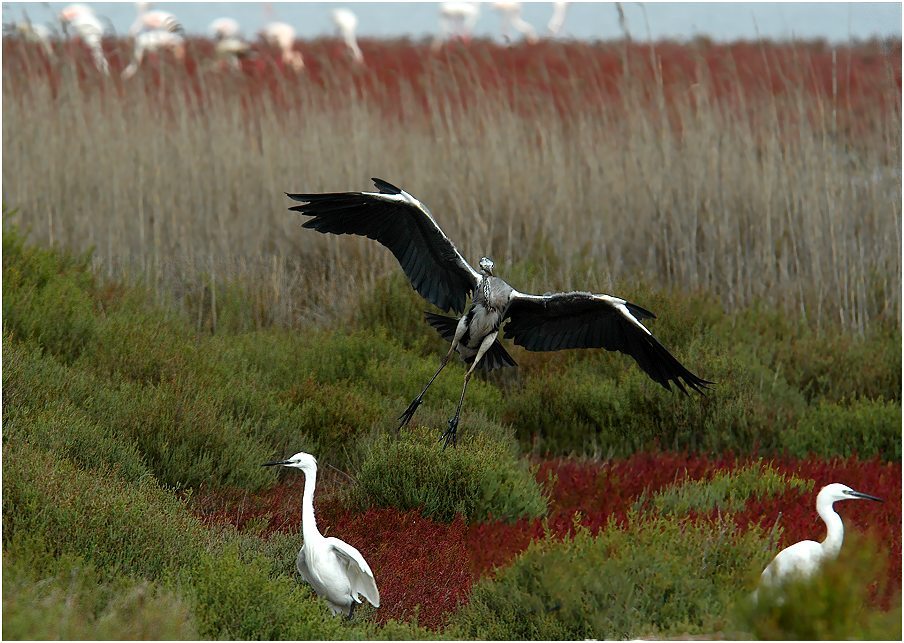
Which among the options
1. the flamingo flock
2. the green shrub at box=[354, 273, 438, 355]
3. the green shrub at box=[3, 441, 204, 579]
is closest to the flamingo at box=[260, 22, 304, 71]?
the flamingo flock

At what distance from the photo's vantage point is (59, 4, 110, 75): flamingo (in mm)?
14125

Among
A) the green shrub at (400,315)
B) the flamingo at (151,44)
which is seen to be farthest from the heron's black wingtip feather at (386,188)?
the flamingo at (151,44)

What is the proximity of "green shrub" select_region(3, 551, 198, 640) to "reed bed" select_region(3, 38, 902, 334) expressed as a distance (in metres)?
4.95

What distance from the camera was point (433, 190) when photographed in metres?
12.1

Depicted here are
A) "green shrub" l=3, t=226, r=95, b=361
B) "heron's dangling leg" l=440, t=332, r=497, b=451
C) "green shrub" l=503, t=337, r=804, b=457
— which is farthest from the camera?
"green shrub" l=503, t=337, r=804, b=457

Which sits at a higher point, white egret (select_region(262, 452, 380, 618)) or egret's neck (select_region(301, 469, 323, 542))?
egret's neck (select_region(301, 469, 323, 542))

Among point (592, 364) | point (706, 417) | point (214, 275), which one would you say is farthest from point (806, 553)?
point (214, 275)

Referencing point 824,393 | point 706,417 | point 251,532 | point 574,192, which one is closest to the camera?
point 251,532

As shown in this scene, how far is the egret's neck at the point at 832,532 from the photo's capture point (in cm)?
568

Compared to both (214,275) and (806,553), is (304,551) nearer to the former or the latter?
(806,553)

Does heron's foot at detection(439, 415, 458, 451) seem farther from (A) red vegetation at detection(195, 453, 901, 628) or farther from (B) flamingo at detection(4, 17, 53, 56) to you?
(B) flamingo at detection(4, 17, 53, 56)

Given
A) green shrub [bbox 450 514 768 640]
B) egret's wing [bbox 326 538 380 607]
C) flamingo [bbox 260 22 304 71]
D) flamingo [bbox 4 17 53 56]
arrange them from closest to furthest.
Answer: green shrub [bbox 450 514 768 640]
egret's wing [bbox 326 538 380 607]
flamingo [bbox 4 17 53 56]
flamingo [bbox 260 22 304 71]

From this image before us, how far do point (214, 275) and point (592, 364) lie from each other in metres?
3.41

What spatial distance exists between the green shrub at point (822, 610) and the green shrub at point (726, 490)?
2326 mm
